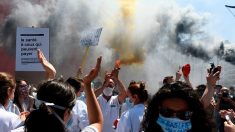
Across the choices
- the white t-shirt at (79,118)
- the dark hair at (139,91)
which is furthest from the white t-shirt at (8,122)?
the dark hair at (139,91)

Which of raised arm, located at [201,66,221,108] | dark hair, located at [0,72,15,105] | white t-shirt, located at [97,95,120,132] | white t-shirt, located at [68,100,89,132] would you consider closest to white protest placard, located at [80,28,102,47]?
white t-shirt, located at [97,95,120,132]

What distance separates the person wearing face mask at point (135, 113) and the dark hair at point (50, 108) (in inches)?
102

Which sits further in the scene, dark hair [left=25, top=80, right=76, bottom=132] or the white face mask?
the white face mask

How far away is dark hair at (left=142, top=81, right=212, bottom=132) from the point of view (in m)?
2.79

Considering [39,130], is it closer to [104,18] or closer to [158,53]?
[104,18]

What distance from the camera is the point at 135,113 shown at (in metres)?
5.41

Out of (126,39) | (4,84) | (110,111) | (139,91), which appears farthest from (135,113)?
(126,39)

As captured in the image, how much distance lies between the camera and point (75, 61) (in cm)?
3425

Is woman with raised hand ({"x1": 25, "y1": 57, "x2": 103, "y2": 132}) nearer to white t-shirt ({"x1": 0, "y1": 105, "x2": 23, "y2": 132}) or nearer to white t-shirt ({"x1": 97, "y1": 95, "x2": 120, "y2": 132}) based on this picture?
white t-shirt ({"x1": 0, "y1": 105, "x2": 23, "y2": 132})

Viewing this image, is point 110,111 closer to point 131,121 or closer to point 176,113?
point 131,121

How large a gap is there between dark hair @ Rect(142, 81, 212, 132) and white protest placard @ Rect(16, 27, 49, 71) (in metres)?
7.62

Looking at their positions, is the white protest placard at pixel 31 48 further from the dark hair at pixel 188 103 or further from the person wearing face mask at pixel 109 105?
the dark hair at pixel 188 103

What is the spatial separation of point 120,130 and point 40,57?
4.97 ft

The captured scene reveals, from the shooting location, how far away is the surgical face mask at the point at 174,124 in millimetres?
2691
